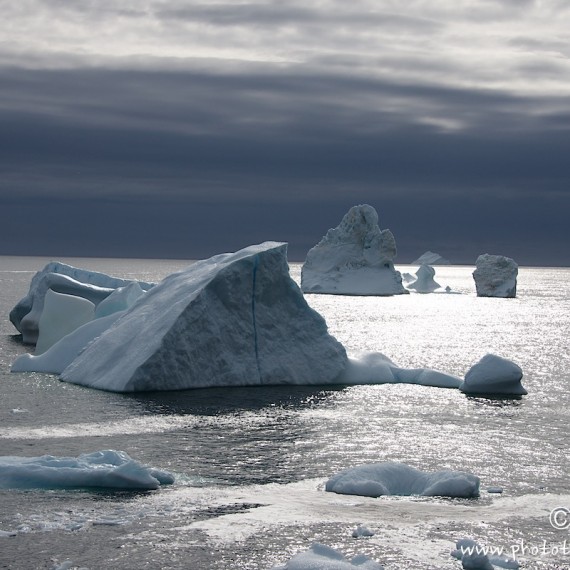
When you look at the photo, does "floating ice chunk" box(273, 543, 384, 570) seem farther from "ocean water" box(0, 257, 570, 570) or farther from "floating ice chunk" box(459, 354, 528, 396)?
"floating ice chunk" box(459, 354, 528, 396)

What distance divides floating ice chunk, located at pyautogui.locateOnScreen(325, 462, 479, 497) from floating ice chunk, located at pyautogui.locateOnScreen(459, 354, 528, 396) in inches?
402

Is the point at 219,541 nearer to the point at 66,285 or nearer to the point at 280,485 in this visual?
the point at 280,485

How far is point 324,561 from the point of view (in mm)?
8727

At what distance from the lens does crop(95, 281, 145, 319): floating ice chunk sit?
26172 millimetres

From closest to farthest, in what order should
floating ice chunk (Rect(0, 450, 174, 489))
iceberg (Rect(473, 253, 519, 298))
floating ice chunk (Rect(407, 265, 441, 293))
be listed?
floating ice chunk (Rect(0, 450, 174, 489)), iceberg (Rect(473, 253, 519, 298)), floating ice chunk (Rect(407, 265, 441, 293))

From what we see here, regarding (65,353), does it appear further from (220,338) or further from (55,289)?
(55,289)

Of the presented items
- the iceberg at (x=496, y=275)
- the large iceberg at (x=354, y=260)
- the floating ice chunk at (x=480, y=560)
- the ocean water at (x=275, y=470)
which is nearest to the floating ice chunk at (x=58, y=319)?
the ocean water at (x=275, y=470)

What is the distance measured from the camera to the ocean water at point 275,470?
952 cm

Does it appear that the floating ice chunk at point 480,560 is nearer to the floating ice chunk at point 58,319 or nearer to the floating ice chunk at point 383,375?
the floating ice chunk at point 383,375

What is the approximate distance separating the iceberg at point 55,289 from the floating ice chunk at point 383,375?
9650 mm

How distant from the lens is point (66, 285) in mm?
31328

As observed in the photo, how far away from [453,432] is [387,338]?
24816mm

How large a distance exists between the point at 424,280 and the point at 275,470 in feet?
309

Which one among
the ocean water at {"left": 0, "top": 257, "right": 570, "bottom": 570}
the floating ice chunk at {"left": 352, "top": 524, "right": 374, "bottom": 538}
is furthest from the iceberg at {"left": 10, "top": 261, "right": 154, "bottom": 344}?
the floating ice chunk at {"left": 352, "top": 524, "right": 374, "bottom": 538}
